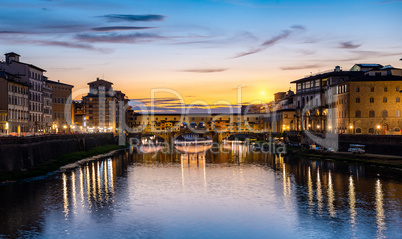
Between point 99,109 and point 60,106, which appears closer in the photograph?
point 60,106

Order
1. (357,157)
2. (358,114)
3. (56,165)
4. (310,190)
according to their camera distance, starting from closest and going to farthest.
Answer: (310,190) < (56,165) < (357,157) < (358,114)

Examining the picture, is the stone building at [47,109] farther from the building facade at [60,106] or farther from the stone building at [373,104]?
the stone building at [373,104]

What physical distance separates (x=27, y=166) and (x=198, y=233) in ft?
121

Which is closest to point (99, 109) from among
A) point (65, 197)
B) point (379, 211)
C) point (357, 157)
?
point (357, 157)

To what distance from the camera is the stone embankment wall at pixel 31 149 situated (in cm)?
5804

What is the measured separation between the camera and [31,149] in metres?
64.9

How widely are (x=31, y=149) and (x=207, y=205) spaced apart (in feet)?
110

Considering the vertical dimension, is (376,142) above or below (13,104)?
below

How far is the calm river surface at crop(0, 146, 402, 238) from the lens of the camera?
1383 inches

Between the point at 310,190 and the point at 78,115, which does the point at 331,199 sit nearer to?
the point at 310,190

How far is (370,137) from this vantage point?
8638cm

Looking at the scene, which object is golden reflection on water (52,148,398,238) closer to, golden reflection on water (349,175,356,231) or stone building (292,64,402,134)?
golden reflection on water (349,175,356,231)

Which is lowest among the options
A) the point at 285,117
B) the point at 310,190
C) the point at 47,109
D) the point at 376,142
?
the point at 310,190

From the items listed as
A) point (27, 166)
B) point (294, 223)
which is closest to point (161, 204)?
point (294, 223)
